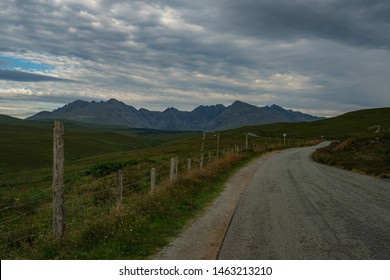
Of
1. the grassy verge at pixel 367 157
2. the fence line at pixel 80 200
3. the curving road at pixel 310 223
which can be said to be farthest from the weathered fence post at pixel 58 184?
the grassy verge at pixel 367 157

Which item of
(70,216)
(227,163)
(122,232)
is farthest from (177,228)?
(227,163)

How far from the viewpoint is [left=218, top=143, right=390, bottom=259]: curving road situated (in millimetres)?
8461

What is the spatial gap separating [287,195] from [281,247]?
8.51 m

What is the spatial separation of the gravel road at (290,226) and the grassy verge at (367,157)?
1015cm

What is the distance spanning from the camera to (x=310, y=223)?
1146 centimetres

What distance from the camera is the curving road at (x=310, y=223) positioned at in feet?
27.8

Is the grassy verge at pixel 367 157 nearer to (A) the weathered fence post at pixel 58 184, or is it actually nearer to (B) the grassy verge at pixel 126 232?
(B) the grassy verge at pixel 126 232

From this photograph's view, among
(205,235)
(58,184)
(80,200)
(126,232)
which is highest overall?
(58,184)

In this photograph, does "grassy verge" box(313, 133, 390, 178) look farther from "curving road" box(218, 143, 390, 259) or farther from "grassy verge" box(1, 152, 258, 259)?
"grassy verge" box(1, 152, 258, 259)

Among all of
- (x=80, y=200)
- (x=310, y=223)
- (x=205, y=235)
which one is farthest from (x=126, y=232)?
(x=80, y=200)

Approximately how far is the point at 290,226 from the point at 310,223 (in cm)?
82

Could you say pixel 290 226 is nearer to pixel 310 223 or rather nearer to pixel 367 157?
pixel 310 223

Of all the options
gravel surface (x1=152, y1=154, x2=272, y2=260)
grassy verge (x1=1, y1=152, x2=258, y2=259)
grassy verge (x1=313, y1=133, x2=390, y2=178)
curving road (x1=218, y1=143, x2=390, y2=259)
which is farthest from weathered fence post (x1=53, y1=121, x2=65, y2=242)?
grassy verge (x1=313, y1=133, x2=390, y2=178)
